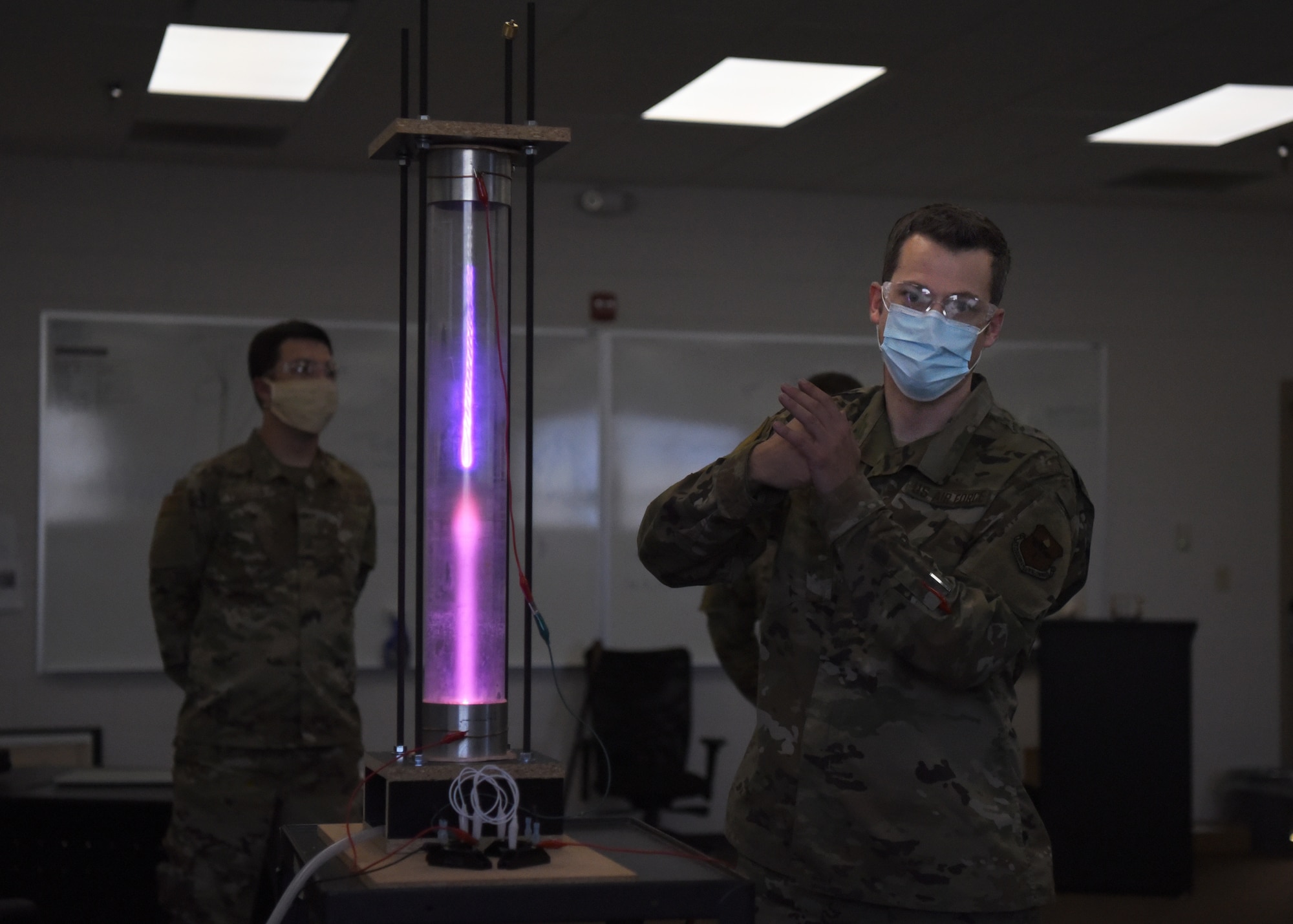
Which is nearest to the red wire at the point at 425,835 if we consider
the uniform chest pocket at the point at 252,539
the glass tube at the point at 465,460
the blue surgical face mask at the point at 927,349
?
the glass tube at the point at 465,460

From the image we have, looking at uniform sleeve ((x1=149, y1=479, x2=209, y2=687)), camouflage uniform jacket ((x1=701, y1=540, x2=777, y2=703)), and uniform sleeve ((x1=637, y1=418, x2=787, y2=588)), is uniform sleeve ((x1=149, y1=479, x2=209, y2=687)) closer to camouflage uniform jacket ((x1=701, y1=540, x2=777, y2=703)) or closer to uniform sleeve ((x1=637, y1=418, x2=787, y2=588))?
camouflage uniform jacket ((x1=701, y1=540, x2=777, y2=703))

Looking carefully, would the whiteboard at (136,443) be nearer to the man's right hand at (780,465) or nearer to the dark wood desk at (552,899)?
the man's right hand at (780,465)

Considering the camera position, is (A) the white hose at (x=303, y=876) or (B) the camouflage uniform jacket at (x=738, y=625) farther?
(B) the camouflage uniform jacket at (x=738, y=625)

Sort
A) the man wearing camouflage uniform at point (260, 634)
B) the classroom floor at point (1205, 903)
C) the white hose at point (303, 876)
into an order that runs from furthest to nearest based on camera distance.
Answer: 1. the classroom floor at point (1205, 903)
2. the man wearing camouflage uniform at point (260, 634)
3. the white hose at point (303, 876)

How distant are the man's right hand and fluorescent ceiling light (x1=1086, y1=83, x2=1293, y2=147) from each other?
3.51 meters

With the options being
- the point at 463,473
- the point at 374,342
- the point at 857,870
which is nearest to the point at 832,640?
the point at 857,870

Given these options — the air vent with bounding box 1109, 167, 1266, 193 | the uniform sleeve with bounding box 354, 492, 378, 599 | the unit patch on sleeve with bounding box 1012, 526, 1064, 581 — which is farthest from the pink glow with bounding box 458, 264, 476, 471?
the air vent with bounding box 1109, 167, 1266, 193

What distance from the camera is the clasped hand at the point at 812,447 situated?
146 cm

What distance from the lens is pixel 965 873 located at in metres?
1.52

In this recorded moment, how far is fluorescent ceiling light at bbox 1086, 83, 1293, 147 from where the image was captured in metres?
4.60

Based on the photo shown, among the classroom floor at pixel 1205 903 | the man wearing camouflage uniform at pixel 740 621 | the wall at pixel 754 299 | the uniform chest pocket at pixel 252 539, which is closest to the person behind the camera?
the uniform chest pocket at pixel 252 539

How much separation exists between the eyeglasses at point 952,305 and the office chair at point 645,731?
365cm

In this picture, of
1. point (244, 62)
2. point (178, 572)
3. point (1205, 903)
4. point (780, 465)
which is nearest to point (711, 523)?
point (780, 465)

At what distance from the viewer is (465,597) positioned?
1.50 meters
